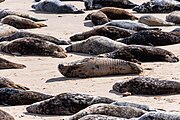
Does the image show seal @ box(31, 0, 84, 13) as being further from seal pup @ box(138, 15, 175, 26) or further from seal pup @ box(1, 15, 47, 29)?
seal pup @ box(138, 15, 175, 26)

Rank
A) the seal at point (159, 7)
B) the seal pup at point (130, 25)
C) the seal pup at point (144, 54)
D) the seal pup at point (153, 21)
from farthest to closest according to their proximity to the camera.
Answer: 1. the seal at point (159, 7)
2. the seal pup at point (153, 21)
3. the seal pup at point (130, 25)
4. the seal pup at point (144, 54)

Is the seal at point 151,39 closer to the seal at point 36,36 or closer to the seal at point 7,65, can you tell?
the seal at point 36,36

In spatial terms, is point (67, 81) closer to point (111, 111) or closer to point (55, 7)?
point (111, 111)

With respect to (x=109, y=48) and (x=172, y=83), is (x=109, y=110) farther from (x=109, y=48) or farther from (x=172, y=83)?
(x=109, y=48)

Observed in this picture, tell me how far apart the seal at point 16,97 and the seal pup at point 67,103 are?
409mm

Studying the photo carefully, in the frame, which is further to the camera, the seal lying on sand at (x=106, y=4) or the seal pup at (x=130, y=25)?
the seal lying on sand at (x=106, y=4)

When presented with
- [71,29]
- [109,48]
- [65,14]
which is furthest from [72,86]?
[65,14]

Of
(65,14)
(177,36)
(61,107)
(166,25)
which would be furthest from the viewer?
(65,14)

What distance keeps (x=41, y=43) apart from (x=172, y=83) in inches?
131

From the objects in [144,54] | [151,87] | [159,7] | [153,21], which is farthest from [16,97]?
[159,7]

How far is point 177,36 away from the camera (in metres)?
10.6

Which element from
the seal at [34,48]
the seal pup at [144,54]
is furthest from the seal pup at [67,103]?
the seal at [34,48]

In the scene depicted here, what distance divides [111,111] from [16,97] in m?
1.54

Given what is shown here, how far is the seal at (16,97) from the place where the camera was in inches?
257
